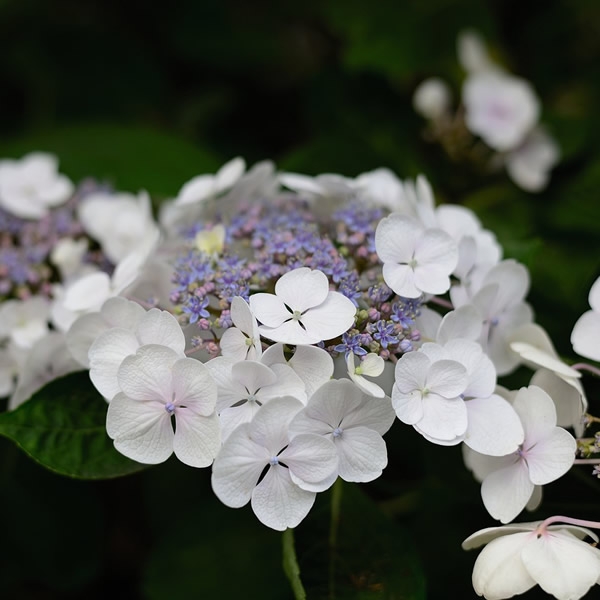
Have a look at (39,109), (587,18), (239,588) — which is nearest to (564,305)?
(239,588)

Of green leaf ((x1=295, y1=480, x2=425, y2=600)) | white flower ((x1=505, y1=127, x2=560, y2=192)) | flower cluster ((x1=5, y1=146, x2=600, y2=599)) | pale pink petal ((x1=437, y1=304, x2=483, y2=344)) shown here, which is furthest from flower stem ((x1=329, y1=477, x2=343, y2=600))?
white flower ((x1=505, y1=127, x2=560, y2=192))

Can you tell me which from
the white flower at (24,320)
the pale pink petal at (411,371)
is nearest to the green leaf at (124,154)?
the white flower at (24,320)

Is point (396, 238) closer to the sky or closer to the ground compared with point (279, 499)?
closer to the sky

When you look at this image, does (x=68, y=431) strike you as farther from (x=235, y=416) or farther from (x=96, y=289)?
(x=235, y=416)

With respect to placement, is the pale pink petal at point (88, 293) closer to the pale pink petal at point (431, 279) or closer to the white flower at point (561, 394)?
the pale pink petal at point (431, 279)

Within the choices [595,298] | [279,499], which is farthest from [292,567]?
[595,298]

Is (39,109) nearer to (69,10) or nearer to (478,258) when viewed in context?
(69,10)
